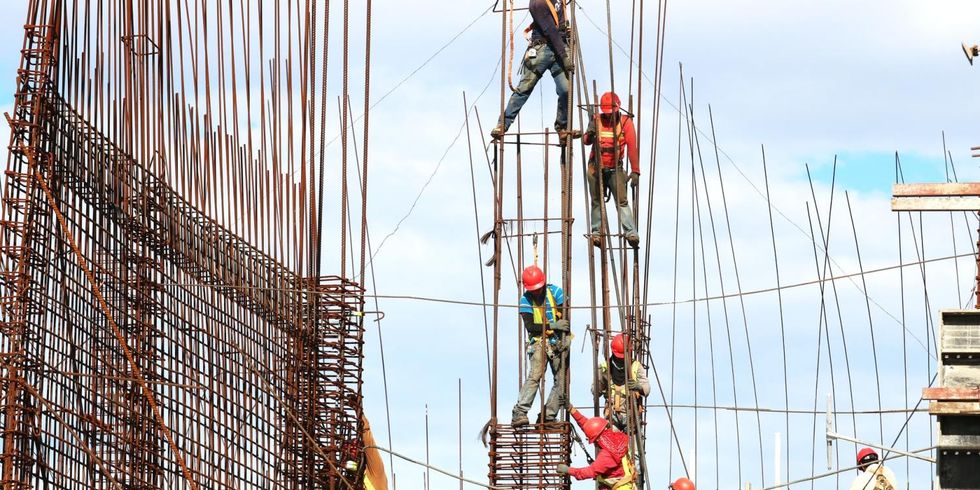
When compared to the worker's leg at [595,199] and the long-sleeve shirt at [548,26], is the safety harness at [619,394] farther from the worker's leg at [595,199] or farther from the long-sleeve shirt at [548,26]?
the long-sleeve shirt at [548,26]

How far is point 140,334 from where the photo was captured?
2266 cm

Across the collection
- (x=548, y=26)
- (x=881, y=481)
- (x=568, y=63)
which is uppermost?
(x=548, y=26)

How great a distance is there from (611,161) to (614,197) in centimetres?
51

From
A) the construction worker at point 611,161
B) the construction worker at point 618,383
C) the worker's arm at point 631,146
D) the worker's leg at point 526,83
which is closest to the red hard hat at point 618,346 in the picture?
the construction worker at point 618,383

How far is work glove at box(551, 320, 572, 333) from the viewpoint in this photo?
23.1 metres

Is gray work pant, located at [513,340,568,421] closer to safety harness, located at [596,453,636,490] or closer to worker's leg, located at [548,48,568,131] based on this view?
safety harness, located at [596,453,636,490]

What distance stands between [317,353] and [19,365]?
434 cm

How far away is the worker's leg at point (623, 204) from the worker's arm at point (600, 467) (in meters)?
3.56

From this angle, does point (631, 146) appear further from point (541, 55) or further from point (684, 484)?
point (684, 484)

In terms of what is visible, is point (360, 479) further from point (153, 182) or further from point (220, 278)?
point (153, 182)

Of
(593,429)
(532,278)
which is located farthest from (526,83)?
(593,429)

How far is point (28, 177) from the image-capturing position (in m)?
21.9

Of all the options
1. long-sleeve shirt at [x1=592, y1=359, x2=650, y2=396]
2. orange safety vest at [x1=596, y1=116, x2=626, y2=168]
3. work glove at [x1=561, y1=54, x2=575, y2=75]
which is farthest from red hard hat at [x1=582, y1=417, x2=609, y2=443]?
work glove at [x1=561, y1=54, x2=575, y2=75]

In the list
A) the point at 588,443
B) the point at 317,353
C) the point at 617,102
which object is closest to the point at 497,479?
the point at 588,443
